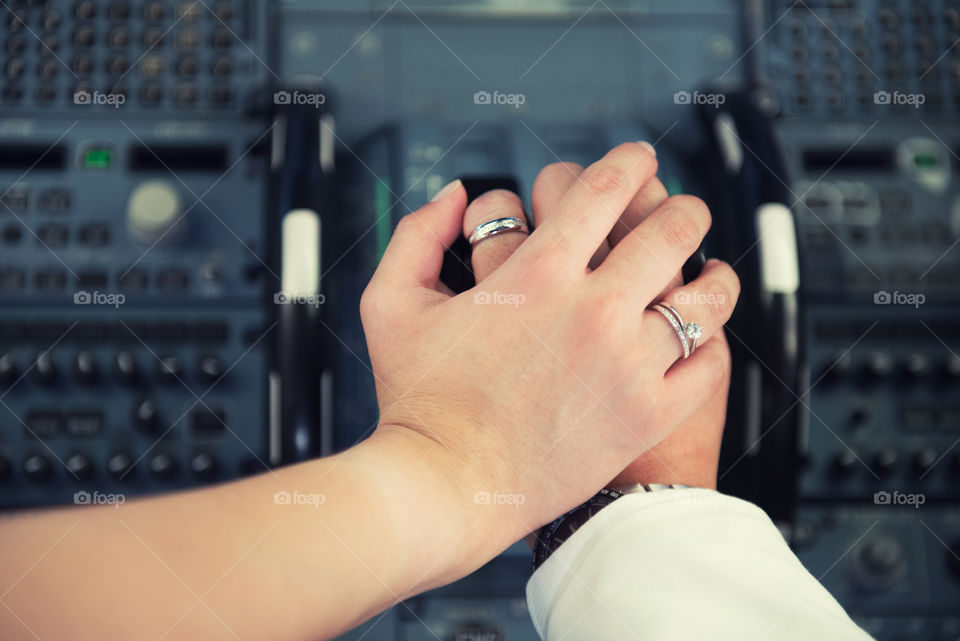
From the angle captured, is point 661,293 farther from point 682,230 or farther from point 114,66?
point 114,66

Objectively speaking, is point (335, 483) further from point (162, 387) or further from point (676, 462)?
point (162, 387)

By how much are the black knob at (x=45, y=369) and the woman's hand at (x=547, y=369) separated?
0.41 meters

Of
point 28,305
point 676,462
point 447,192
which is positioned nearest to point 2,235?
point 28,305

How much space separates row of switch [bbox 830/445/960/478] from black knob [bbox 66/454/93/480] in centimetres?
81

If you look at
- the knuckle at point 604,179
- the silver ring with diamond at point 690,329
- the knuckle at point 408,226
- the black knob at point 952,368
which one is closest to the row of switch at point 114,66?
the knuckle at point 408,226

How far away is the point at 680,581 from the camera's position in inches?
17.9

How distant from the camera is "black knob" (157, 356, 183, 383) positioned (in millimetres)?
705

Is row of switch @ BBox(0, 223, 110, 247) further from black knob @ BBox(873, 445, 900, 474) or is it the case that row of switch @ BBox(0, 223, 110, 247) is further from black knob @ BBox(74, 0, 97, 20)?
black knob @ BBox(873, 445, 900, 474)

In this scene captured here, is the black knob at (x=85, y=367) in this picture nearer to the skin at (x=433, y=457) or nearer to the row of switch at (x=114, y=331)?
the row of switch at (x=114, y=331)

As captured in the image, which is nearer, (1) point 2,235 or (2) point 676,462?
(2) point 676,462

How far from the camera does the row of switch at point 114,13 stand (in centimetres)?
74

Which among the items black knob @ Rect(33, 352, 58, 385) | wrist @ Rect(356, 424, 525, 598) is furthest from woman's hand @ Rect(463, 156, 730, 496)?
black knob @ Rect(33, 352, 58, 385)

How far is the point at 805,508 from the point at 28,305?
0.88 metres

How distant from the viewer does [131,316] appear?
71cm
